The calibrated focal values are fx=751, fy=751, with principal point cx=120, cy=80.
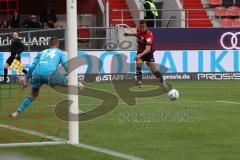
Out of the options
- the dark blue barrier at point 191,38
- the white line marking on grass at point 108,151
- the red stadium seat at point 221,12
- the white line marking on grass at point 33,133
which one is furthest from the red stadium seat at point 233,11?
the white line marking on grass at point 108,151

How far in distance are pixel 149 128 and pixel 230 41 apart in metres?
19.8

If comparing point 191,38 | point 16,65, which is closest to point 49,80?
point 16,65

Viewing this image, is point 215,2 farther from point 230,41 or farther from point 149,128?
point 149,128

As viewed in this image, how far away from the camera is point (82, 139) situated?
1200cm

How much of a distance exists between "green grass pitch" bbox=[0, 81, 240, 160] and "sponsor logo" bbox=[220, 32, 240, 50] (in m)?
11.3

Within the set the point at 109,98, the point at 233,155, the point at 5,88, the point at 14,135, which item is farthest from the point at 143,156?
the point at 5,88

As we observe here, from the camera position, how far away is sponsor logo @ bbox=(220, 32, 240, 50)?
107 feet

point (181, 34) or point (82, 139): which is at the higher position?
point (181, 34)

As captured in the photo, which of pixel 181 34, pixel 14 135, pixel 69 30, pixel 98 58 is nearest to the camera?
pixel 69 30

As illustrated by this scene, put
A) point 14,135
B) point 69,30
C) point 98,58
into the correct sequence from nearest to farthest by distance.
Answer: point 69,30 → point 14,135 → point 98,58

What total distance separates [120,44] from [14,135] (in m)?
19.5

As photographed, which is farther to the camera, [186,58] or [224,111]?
[186,58]

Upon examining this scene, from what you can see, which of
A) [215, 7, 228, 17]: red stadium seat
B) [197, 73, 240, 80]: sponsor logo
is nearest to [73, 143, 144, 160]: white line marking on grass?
[197, 73, 240, 80]: sponsor logo

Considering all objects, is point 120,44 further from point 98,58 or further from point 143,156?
point 143,156
